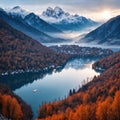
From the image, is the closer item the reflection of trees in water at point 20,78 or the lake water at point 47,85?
the lake water at point 47,85

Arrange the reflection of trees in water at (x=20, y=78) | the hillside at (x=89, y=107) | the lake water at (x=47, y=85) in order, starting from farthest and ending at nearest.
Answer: the reflection of trees in water at (x=20, y=78) < the lake water at (x=47, y=85) < the hillside at (x=89, y=107)

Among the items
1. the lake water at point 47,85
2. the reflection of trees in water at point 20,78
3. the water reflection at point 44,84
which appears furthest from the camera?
the reflection of trees in water at point 20,78

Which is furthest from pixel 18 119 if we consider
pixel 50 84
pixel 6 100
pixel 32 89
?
pixel 50 84

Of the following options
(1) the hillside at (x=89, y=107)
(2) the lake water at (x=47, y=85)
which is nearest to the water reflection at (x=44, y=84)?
(2) the lake water at (x=47, y=85)

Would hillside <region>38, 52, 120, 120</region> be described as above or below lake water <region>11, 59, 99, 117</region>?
above

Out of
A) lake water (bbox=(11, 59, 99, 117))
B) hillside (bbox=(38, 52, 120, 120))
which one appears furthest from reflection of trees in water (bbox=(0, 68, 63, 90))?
hillside (bbox=(38, 52, 120, 120))

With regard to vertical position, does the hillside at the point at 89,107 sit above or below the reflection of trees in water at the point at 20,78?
above

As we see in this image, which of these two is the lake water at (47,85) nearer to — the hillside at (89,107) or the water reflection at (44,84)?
the water reflection at (44,84)

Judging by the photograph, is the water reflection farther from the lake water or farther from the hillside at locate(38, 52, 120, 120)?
the hillside at locate(38, 52, 120, 120)
